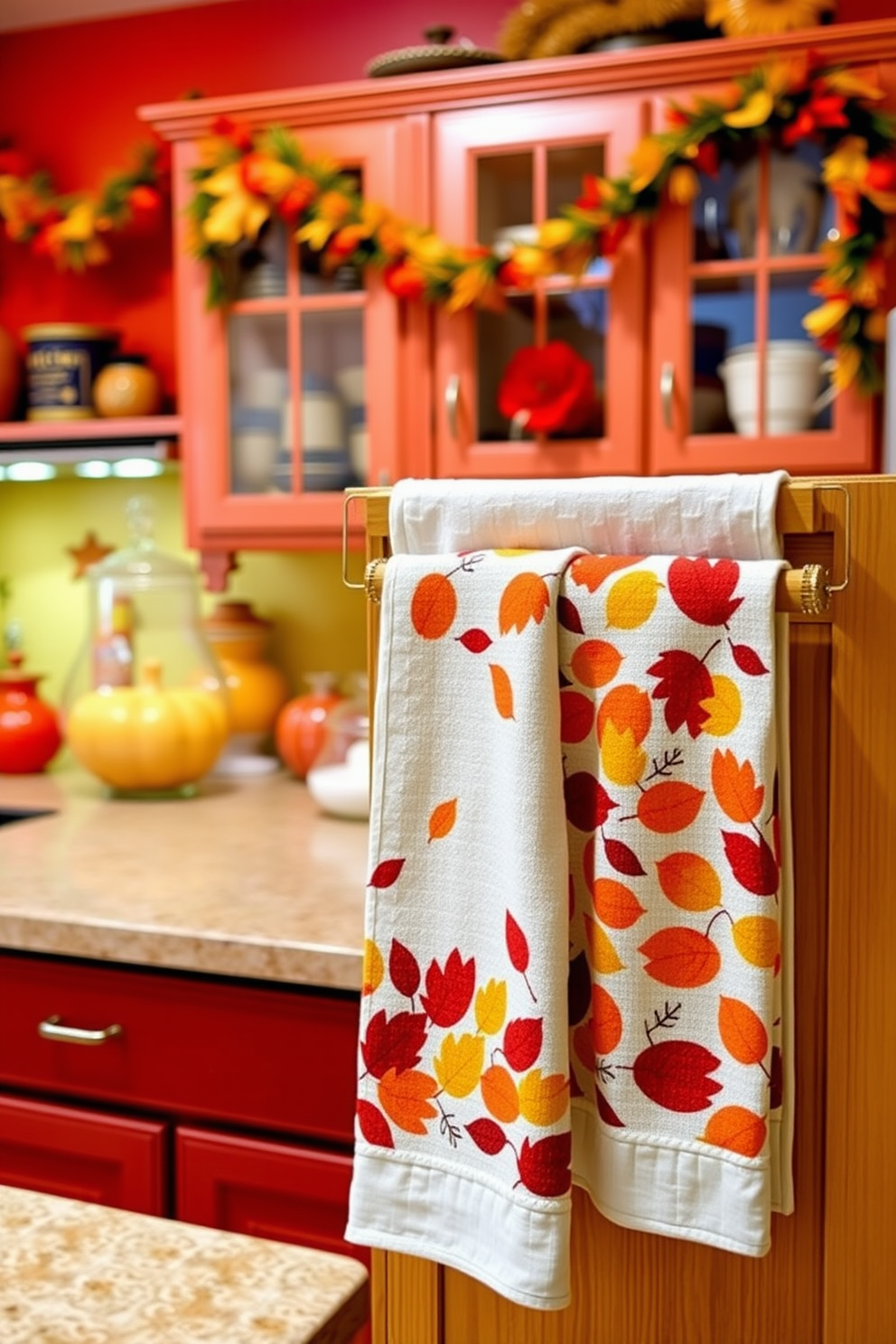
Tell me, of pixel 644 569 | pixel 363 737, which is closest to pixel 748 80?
pixel 363 737

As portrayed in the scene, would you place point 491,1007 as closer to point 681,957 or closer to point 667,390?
point 681,957

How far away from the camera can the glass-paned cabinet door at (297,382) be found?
2146 mm

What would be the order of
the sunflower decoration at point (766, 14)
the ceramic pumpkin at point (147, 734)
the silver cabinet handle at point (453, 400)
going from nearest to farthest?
the sunflower decoration at point (766, 14)
the silver cabinet handle at point (453, 400)
the ceramic pumpkin at point (147, 734)

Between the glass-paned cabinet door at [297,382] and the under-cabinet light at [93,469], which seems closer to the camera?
the glass-paned cabinet door at [297,382]

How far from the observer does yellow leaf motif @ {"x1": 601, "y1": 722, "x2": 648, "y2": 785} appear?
0.94m

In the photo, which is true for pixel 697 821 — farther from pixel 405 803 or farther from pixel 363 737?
pixel 363 737

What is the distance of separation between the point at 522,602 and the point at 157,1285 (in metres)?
0.49

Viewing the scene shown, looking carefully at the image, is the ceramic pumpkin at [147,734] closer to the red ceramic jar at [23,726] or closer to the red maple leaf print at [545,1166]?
the red ceramic jar at [23,726]

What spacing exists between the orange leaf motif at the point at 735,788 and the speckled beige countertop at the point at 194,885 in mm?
673

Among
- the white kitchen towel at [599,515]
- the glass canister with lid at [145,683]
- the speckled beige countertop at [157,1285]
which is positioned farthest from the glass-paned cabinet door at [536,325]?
the speckled beige countertop at [157,1285]

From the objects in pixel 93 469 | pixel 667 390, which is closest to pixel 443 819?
pixel 667 390

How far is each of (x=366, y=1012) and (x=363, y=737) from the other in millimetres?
1181

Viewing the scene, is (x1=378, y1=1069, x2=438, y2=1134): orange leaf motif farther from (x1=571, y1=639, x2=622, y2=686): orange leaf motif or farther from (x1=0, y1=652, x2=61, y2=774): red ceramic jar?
(x1=0, y1=652, x2=61, y2=774): red ceramic jar

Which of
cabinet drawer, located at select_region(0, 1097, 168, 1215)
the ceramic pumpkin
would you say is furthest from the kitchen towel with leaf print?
the ceramic pumpkin
